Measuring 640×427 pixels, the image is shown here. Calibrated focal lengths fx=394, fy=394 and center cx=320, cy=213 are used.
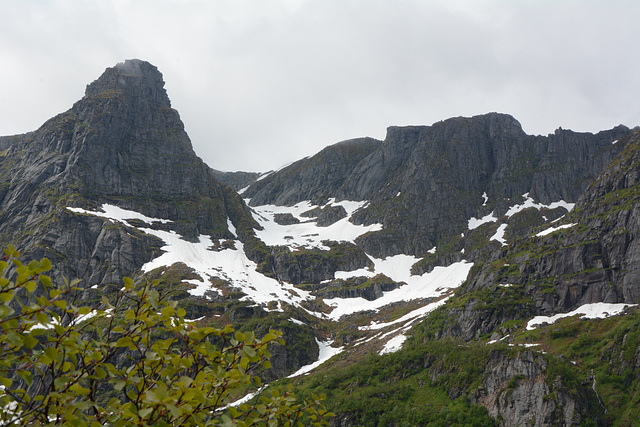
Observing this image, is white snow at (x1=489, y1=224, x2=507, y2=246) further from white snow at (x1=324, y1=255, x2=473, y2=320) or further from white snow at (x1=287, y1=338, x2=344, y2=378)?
white snow at (x1=287, y1=338, x2=344, y2=378)

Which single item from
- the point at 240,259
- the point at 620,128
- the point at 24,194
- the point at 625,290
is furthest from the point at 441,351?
the point at 620,128

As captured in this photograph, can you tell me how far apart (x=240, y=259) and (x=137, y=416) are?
152 m

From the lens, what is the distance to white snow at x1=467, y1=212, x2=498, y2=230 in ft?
577

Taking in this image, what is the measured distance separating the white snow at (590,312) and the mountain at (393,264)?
18.6 inches

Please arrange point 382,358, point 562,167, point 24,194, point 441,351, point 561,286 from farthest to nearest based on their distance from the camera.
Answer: point 562,167 → point 24,194 → point 561,286 → point 382,358 → point 441,351

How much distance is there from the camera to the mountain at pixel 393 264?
52812 millimetres

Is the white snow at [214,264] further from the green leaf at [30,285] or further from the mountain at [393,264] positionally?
the green leaf at [30,285]

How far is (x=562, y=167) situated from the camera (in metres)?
186

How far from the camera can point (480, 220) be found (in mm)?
180000

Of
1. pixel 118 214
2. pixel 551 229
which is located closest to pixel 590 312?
pixel 551 229

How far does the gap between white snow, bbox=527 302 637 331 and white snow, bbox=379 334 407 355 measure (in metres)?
25.4

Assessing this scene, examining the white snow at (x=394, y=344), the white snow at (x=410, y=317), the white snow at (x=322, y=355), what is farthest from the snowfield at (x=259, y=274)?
the white snow at (x=322, y=355)

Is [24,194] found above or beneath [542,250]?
above

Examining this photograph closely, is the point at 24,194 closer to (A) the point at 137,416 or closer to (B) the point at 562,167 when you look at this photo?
(A) the point at 137,416
